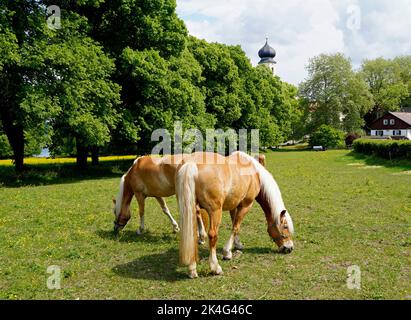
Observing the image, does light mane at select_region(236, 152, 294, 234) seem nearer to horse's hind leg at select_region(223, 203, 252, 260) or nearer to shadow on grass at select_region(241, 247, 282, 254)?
horse's hind leg at select_region(223, 203, 252, 260)

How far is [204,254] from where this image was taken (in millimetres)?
9406

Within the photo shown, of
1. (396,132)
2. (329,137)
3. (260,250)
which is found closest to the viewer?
(260,250)

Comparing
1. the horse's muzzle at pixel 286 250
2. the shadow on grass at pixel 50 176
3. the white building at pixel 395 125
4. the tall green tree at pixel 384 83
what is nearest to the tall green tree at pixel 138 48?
the shadow on grass at pixel 50 176

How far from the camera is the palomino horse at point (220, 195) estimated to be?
298 inches

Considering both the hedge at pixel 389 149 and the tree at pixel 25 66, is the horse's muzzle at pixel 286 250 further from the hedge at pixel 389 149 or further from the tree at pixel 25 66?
the hedge at pixel 389 149

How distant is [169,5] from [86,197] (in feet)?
60.0

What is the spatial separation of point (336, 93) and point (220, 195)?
85.5 meters

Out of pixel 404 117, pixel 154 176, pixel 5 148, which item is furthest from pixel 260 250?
pixel 404 117

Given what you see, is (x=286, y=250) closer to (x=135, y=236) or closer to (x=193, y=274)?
(x=193, y=274)

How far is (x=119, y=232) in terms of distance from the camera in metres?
11.5

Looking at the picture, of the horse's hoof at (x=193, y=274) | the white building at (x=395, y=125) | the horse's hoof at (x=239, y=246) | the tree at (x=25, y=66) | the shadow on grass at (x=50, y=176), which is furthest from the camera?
the white building at (x=395, y=125)

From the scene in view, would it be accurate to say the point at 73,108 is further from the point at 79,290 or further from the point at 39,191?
the point at 79,290

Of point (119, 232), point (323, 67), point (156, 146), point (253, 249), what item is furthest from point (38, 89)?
point (323, 67)

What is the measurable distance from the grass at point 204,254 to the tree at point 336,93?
73.4 meters
